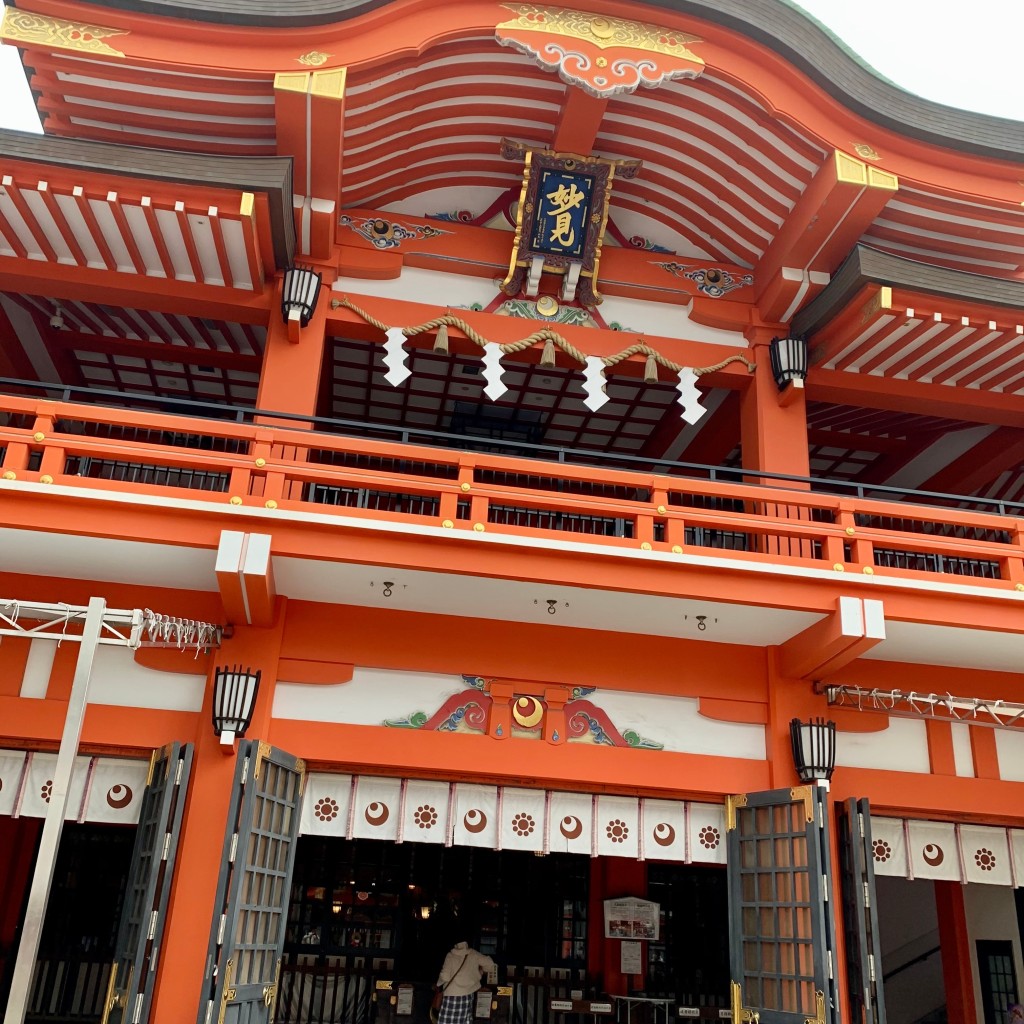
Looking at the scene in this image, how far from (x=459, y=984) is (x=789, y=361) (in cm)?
630

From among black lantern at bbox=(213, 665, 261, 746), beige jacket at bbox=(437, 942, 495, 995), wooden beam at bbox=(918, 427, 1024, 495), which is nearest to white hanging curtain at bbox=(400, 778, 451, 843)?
black lantern at bbox=(213, 665, 261, 746)

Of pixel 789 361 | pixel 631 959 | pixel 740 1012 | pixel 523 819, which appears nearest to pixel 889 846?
pixel 740 1012

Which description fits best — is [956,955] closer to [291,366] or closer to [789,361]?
[789,361]

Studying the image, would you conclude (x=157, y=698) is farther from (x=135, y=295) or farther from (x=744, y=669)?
(x=744, y=669)

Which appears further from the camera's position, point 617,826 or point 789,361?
point 789,361

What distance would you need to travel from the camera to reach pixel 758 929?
6805 millimetres

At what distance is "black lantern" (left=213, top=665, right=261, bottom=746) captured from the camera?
6.42 metres

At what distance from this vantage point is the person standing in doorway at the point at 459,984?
8266mm

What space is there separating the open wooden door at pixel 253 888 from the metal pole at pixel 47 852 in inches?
62.0

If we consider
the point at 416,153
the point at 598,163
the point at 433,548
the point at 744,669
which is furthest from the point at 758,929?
the point at 416,153

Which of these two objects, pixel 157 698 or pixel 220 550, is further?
pixel 157 698

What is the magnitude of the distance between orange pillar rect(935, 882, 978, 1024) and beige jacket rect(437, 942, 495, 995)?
5276 mm

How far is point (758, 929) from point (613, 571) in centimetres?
286

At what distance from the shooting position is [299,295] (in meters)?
7.73
